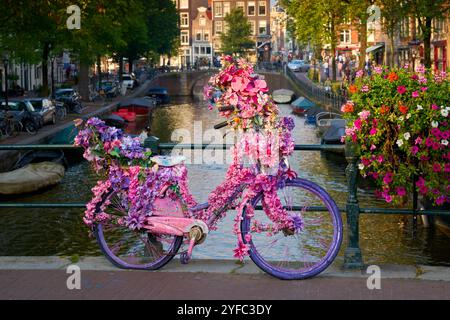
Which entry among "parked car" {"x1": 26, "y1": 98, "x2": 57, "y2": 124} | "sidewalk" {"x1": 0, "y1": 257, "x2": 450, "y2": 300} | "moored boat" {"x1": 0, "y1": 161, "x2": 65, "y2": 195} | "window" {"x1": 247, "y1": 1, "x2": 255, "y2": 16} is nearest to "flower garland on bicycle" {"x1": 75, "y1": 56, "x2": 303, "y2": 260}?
"sidewalk" {"x1": 0, "y1": 257, "x2": 450, "y2": 300}

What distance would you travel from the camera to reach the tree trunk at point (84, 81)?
186 feet

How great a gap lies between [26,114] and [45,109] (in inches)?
131

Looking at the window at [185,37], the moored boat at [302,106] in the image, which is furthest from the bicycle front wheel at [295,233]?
the window at [185,37]

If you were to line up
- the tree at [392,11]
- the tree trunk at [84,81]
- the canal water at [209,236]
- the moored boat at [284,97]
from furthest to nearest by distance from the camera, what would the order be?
the moored boat at [284,97] → the tree trunk at [84,81] → the tree at [392,11] → the canal water at [209,236]

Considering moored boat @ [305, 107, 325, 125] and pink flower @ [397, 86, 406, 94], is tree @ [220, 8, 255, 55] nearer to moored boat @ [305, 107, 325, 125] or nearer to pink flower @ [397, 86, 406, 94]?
moored boat @ [305, 107, 325, 125]

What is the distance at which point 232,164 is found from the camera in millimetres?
7227

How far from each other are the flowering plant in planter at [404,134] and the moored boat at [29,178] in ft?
61.2

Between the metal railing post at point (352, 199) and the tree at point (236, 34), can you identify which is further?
the tree at point (236, 34)

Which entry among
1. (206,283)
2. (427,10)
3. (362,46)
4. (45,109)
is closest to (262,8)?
(362,46)

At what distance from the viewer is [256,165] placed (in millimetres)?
7184

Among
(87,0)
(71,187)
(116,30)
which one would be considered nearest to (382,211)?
(71,187)

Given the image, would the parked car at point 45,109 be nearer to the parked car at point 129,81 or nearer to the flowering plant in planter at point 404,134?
the flowering plant in planter at point 404,134

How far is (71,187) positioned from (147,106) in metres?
28.5

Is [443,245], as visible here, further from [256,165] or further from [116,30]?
[116,30]
